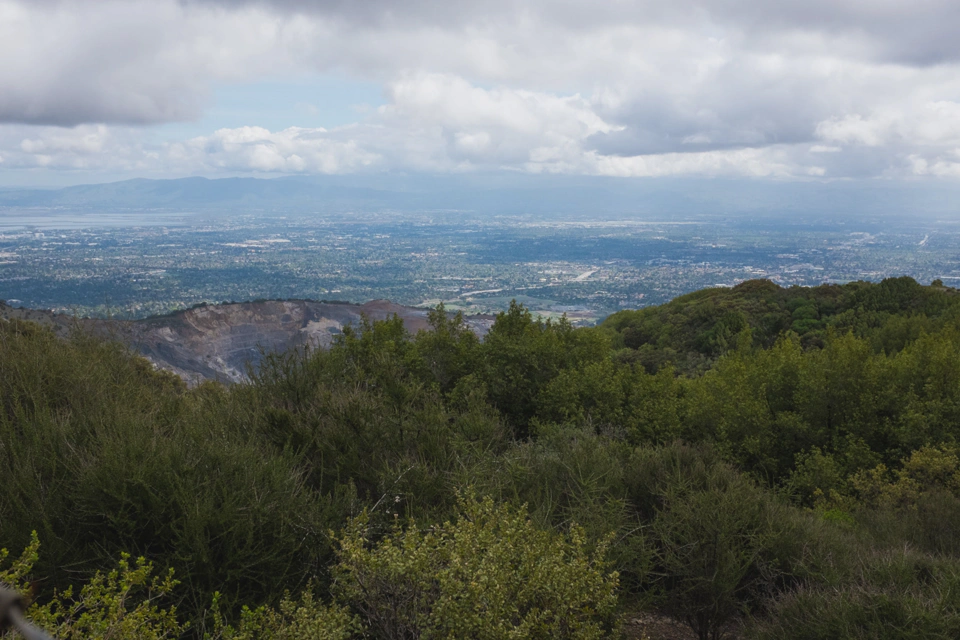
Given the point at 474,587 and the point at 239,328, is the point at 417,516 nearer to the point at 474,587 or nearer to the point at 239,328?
the point at 474,587

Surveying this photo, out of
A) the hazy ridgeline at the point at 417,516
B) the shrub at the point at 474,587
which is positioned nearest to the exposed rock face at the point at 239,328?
the hazy ridgeline at the point at 417,516

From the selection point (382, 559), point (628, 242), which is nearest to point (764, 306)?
point (382, 559)

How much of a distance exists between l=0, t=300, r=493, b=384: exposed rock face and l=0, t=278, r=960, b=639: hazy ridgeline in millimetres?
31083

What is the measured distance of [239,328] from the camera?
169 ft

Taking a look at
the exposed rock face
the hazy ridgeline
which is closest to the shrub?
the hazy ridgeline

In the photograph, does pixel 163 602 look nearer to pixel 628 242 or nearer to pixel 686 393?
pixel 686 393

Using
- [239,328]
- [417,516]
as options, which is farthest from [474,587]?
[239,328]

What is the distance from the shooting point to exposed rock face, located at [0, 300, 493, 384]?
45.2 meters

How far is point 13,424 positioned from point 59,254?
130289 mm

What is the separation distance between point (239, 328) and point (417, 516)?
46.1m

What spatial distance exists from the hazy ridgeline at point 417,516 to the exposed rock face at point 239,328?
31083 millimetres

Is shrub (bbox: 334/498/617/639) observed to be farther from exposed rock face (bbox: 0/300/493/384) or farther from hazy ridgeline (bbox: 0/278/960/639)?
exposed rock face (bbox: 0/300/493/384)

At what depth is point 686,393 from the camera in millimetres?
24172

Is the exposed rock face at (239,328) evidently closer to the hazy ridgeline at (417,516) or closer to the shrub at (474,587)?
the hazy ridgeline at (417,516)
